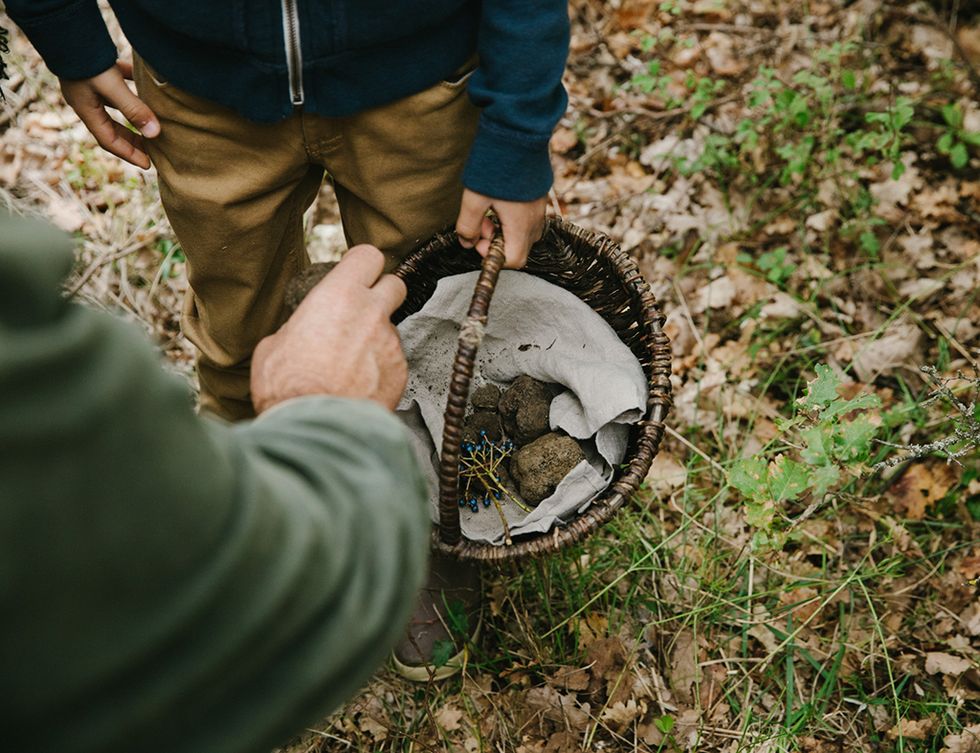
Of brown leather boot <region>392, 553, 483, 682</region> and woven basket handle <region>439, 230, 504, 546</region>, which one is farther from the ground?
woven basket handle <region>439, 230, 504, 546</region>

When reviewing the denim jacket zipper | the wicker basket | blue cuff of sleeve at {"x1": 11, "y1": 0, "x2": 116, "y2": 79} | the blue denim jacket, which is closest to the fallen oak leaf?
the wicker basket

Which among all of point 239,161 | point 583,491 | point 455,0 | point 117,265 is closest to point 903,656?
point 583,491

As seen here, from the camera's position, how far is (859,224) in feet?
10.0

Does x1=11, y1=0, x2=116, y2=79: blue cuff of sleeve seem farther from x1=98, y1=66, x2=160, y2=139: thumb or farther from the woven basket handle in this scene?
the woven basket handle

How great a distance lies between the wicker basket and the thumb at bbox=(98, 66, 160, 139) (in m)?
0.75

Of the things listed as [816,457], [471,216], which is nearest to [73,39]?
[471,216]

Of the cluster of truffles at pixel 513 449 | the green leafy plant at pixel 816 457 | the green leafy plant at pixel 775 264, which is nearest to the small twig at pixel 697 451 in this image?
the green leafy plant at pixel 816 457

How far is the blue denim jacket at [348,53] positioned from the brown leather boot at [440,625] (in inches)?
45.6

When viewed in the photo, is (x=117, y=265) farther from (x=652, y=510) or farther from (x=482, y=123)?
(x=652, y=510)

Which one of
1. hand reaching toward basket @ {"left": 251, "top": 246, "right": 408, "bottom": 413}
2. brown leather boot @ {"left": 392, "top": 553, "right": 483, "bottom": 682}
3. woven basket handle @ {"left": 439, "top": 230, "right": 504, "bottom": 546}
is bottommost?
brown leather boot @ {"left": 392, "top": 553, "right": 483, "bottom": 682}

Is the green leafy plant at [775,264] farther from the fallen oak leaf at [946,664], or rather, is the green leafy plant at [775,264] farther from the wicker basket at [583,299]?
the fallen oak leaf at [946,664]

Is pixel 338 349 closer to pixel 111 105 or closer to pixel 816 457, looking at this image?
pixel 111 105

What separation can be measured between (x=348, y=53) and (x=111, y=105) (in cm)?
73

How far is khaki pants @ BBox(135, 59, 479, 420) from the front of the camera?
6.41 feet
